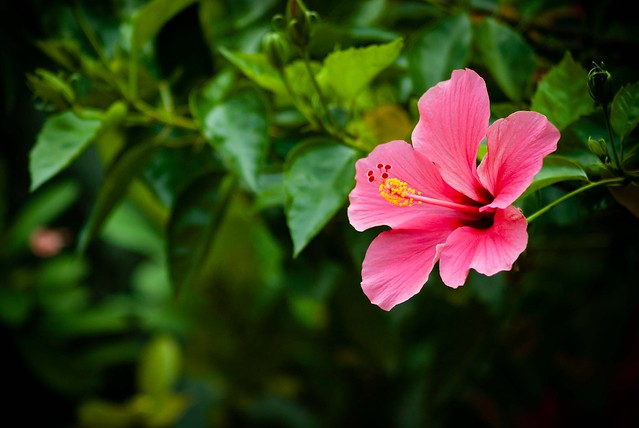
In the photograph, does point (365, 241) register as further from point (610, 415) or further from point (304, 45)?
point (610, 415)

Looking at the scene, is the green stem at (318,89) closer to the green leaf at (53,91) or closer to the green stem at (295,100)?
the green stem at (295,100)

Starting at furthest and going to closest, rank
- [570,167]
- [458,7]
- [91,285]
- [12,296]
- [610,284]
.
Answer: [91,285], [12,296], [610,284], [458,7], [570,167]

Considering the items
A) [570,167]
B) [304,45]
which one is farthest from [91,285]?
[570,167]

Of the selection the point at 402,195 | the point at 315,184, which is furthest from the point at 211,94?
the point at 402,195

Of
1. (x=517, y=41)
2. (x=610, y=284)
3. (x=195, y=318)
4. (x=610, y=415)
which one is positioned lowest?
(x=610, y=415)

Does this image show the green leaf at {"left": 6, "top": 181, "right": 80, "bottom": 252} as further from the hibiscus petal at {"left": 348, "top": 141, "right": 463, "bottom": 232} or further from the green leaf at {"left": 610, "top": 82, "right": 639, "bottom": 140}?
the green leaf at {"left": 610, "top": 82, "right": 639, "bottom": 140}

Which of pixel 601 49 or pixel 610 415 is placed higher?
pixel 601 49

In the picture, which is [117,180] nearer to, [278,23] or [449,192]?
[278,23]

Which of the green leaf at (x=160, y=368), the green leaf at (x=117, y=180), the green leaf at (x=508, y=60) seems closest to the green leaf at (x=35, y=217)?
the green leaf at (x=160, y=368)
